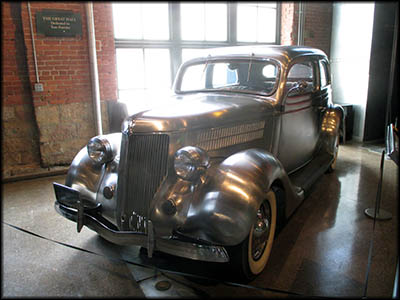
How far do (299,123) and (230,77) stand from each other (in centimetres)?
86

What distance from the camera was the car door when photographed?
3.12m

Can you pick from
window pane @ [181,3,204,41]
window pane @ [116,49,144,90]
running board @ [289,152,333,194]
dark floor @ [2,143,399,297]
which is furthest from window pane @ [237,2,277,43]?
dark floor @ [2,143,399,297]

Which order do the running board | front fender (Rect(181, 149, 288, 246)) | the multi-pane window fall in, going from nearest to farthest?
front fender (Rect(181, 149, 288, 246)) < the running board < the multi-pane window

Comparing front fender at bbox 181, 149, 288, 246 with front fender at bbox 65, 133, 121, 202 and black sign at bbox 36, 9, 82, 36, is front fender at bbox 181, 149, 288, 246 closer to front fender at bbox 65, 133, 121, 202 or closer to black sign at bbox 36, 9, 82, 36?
front fender at bbox 65, 133, 121, 202

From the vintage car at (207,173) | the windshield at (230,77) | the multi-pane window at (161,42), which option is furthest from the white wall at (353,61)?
the windshield at (230,77)

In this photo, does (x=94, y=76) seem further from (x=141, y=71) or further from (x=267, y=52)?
(x=267, y=52)

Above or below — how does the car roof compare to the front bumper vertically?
above

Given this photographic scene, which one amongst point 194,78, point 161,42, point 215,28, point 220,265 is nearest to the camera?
point 220,265

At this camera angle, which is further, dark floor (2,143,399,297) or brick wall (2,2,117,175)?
brick wall (2,2,117,175)

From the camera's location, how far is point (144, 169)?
7.20 ft

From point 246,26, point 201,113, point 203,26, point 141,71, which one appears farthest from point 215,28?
point 201,113

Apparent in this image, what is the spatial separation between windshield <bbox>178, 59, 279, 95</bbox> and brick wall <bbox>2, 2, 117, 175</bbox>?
1.89m

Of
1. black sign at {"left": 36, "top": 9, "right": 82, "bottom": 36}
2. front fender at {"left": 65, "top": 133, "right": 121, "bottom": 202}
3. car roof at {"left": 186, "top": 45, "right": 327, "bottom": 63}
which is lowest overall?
front fender at {"left": 65, "top": 133, "right": 121, "bottom": 202}

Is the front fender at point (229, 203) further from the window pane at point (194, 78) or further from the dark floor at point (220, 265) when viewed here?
the window pane at point (194, 78)
